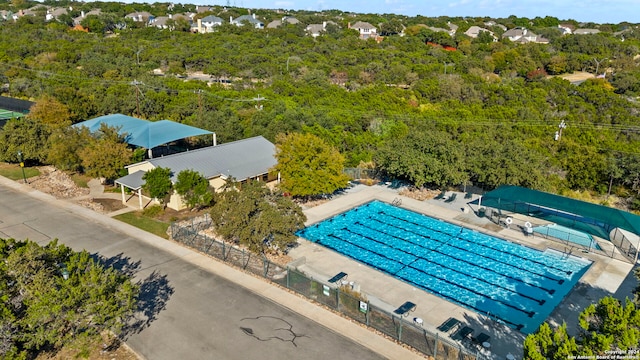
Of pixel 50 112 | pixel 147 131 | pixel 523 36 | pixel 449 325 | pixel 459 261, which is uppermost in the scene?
pixel 523 36

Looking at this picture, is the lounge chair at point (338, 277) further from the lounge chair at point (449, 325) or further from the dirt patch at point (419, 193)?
the dirt patch at point (419, 193)

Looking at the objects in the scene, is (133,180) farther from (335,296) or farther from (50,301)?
(335,296)

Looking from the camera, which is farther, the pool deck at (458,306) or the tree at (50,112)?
the tree at (50,112)

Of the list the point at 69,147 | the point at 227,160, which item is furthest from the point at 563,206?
the point at 69,147

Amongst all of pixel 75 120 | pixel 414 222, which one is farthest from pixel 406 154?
pixel 75 120

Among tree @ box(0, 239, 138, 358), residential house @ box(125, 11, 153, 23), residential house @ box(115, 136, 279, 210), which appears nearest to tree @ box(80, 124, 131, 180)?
residential house @ box(115, 136, 279, 210)

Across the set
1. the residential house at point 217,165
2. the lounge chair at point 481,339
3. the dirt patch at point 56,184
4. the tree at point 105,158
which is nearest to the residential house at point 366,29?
the residential house at point 217,165
